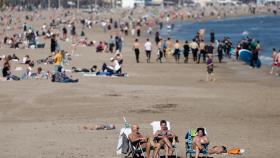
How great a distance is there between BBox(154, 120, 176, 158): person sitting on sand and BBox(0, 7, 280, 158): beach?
70 centimetres

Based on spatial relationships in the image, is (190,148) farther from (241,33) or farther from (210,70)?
(241,33)

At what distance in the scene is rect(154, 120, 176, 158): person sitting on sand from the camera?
1338 cm

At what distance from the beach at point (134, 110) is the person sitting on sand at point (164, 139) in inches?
27.4

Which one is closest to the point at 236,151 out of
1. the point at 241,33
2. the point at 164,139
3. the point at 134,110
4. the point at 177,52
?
the point at 164,139

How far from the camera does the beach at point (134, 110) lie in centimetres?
1501

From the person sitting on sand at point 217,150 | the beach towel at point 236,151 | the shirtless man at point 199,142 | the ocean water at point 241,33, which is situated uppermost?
the shirtless man at point 199,142

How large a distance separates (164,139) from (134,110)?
613 cm

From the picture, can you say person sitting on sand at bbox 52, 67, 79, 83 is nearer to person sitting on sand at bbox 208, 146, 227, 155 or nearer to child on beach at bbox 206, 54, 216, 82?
child on beach at bbox 206, 54, 216, 82

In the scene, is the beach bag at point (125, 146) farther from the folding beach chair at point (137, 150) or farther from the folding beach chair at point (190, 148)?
the folding beach chair at point (190, 148)

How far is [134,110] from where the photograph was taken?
1962 cm

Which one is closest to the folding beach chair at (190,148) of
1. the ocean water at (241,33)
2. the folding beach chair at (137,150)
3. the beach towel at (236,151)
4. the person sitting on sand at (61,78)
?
the beach towel at (236,151)

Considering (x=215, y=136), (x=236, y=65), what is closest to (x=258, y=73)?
(x=236, y=65)

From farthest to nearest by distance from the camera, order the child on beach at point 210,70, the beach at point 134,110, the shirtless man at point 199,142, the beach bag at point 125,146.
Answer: the child on beach at point 210,70 → the beach at point 134,110 → the beach bag at point 125,146 → the shirtless man at point 199,142

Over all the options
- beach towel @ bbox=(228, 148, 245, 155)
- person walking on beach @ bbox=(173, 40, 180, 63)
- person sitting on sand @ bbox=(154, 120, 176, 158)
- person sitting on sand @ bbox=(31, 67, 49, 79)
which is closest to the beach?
beach towel @ bbox=(228, 148, 245, 155)
